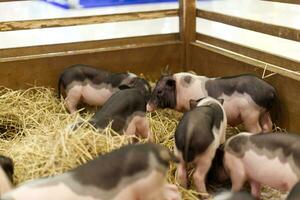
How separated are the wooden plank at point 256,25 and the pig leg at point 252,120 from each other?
404 mm

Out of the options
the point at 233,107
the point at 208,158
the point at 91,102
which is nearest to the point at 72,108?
the point at 91,102

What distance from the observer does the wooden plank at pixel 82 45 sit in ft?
9.50

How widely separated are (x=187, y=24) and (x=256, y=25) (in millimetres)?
664

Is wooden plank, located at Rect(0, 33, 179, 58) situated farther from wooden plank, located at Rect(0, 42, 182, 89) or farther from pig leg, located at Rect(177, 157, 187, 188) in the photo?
pig leg, located at Rect(177, 157, 187, 188)

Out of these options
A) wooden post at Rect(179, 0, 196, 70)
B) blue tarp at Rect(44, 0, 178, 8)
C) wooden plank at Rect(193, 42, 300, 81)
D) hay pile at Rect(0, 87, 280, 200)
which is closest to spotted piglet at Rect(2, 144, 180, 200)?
hay pile at Rect(0, 87, 280, 200)

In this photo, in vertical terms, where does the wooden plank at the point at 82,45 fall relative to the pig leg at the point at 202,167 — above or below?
above

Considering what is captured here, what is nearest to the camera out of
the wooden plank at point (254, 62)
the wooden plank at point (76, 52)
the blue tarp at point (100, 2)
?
the wooden plank at point (254, 62)

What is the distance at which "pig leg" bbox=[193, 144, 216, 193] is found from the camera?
6.14 feet

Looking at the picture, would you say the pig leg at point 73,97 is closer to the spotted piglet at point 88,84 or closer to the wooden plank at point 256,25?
the spotted piglet at point 88,84

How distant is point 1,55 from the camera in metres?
2.87

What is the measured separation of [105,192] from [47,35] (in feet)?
9.88

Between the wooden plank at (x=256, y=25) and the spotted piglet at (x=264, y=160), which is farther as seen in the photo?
the wooden plank at (x=256, y=25)

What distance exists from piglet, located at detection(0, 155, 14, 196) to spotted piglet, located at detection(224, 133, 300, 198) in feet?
2.65

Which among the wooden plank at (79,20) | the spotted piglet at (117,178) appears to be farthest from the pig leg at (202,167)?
the wooden plank at (79,20)
